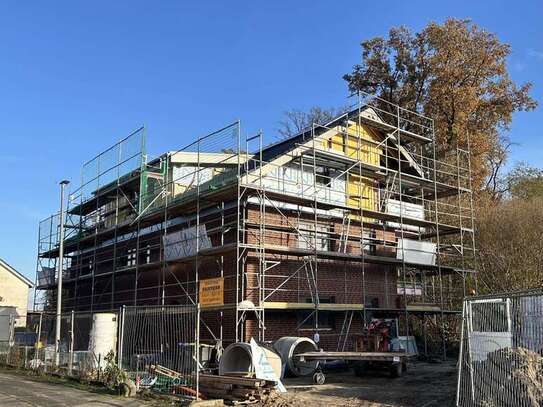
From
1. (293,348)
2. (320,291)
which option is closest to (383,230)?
(320,291)

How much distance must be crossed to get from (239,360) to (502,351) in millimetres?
7857

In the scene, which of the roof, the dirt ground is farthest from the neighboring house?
the dirt ground

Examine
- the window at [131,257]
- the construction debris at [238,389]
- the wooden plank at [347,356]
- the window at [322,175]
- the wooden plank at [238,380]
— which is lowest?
the construction debris at [238,389]

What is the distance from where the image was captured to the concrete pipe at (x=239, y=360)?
609 inches

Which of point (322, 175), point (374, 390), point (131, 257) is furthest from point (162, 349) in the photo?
point (131, 257)

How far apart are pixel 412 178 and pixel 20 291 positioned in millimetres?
30622

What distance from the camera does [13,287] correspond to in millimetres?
42938

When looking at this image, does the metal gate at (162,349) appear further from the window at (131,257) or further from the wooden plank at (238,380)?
the window at (131,257)

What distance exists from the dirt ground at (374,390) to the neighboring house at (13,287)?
30.4 m

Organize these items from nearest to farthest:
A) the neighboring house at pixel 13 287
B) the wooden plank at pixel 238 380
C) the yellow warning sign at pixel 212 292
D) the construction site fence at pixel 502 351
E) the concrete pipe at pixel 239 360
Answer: the construction site fence at pixel 502 351, the wooden plank at pixel 238 380, the concrete pipe at pixel 239 360, the yellow warning sign at pixel 212 292, the neighboring house at pixel 13 287

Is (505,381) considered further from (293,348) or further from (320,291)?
(320,291)

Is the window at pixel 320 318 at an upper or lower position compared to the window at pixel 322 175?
lower

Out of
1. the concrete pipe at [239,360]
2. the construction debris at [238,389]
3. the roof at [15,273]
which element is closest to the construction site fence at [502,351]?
the construction debris at [238,389]

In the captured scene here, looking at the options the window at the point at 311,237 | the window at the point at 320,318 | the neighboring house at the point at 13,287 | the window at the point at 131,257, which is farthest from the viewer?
the neighboring house at the point at 13,287
